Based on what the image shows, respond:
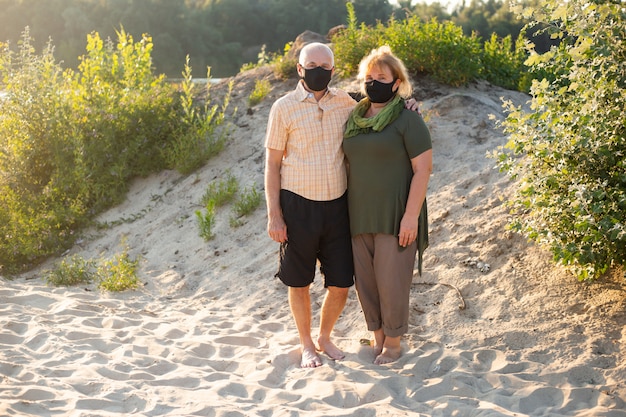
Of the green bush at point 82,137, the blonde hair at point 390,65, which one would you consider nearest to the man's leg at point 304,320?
the blonde hair at point 390,65

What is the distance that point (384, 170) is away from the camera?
4.46 meters

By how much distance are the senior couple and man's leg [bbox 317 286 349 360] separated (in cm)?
11

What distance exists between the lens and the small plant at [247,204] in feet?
26.4

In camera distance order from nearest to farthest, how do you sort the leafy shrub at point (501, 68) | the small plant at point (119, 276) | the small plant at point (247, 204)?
the small plant at point (119, 276), the small plant at point (247, 204), the leafy shrub at point (501, 68)

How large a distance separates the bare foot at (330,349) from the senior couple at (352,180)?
39 cm

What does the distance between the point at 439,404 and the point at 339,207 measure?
134 centimetres

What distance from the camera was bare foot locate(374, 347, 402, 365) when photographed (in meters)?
4.81

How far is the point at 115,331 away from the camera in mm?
5609

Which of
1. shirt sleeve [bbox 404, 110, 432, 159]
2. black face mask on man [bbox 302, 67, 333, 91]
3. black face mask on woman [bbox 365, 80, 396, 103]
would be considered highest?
black face mask on man [bbox 302, 67, 333, 91]

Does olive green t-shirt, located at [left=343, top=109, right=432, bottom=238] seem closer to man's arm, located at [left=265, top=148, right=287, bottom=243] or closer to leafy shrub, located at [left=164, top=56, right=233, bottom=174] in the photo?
man's arm, located at [left=265, top=148, right=287, bottom=243]

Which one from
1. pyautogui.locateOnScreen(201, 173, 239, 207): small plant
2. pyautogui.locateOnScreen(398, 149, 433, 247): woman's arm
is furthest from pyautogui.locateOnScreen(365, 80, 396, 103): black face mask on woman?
pyautogui.locateOnScreen(201, 173, 239, 207): small plant

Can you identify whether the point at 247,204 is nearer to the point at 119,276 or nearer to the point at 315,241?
the point at 119,276

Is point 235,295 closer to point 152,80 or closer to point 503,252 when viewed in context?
point 503,252

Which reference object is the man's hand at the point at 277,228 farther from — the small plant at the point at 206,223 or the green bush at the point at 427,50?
the green bush at the point at 427,50
